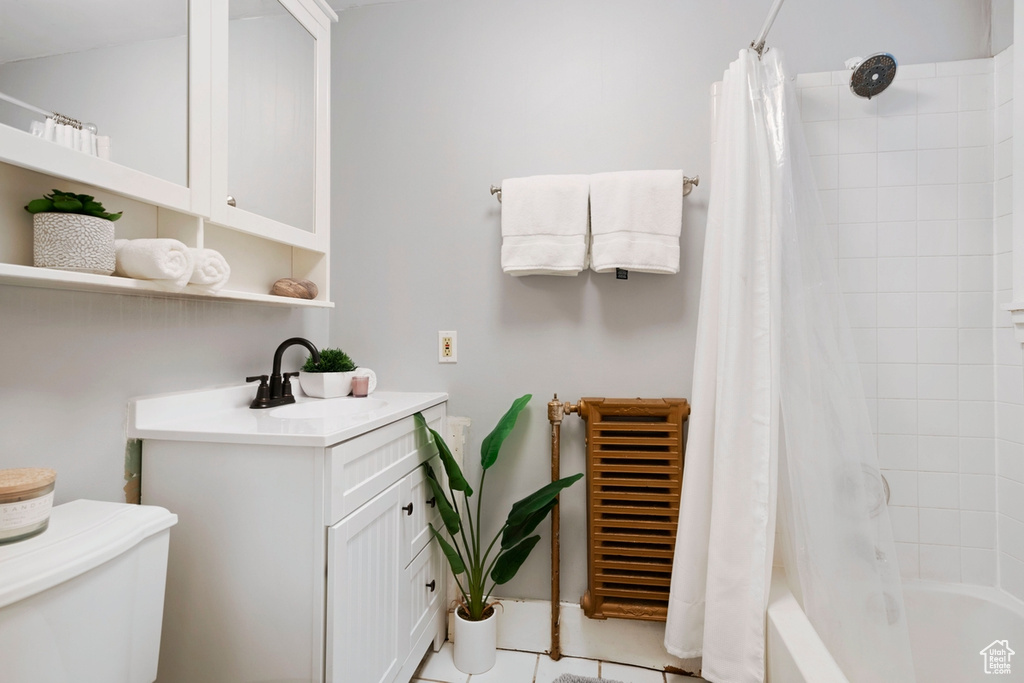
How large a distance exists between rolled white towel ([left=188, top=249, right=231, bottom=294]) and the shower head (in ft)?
6.04

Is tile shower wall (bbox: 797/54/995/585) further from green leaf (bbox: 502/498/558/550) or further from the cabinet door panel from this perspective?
the cabinet door panel

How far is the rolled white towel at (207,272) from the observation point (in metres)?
0.98

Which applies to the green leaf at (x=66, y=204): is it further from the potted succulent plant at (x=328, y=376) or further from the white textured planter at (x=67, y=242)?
the potted succulent plant at (x=328, y=376)

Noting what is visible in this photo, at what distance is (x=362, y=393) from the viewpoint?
1.65 m

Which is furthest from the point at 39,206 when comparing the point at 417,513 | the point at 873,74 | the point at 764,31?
the point at 873,74

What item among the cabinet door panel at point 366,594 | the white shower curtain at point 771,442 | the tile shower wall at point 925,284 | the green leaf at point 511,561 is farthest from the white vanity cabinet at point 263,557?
the tile shower wall at point 925,284

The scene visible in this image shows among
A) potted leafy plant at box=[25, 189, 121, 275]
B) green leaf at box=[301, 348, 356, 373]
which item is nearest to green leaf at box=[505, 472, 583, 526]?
green leaf at box=[301, 348, 356, 373]

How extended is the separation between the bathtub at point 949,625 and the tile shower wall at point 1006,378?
0.28 feet

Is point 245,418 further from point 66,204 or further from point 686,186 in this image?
point 686,186

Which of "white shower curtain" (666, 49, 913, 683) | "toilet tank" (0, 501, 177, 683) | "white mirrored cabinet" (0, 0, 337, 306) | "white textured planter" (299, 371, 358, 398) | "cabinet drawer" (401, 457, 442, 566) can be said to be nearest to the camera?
"toilet tank" (0, 501, 177, 683)

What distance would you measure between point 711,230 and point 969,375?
3.19 ft

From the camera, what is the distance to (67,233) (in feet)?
2.67

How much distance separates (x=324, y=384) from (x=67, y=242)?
2.73 ft

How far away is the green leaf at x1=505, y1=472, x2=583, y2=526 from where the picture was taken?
146 centimetres
